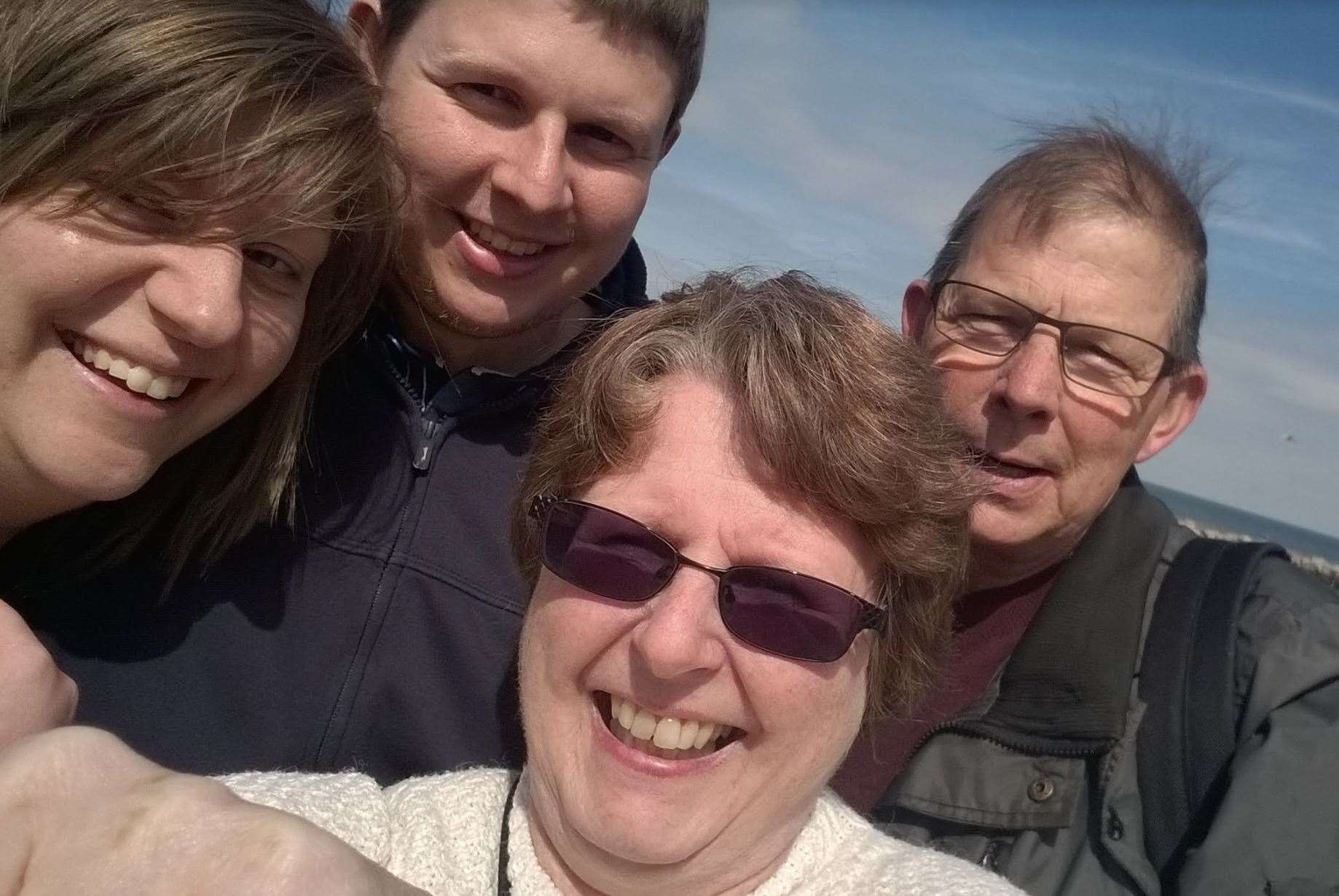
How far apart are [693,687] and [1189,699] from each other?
141 centimetres

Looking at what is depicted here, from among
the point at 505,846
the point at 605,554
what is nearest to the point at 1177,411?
the point at 605,554

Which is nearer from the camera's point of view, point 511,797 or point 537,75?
point 511,797

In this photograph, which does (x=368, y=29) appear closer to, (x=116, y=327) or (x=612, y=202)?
(x=612, y=202)

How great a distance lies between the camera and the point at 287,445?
2623 millimetres

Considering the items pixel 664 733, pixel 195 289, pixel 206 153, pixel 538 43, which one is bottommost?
pixel 664 733

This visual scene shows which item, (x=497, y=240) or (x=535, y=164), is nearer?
(x=535, y=164)

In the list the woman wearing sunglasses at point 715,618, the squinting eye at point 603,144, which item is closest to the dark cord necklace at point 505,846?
the woman wearing sunglasses at point 715,618

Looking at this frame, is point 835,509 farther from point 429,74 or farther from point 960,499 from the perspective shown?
point 429,74

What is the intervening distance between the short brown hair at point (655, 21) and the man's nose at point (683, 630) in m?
1.47

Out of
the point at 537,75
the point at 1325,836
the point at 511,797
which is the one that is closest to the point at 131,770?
the point at 511,797

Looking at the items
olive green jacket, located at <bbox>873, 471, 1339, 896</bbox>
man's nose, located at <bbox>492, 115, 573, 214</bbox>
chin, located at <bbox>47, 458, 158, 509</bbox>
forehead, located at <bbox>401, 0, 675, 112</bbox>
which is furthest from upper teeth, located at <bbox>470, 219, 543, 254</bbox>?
olive green jacket, located at <bbox>873, 471, 1339, 896</bbox>


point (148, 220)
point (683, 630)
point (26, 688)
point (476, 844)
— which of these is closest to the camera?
point (26, 688)

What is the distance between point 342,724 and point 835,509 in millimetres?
1388

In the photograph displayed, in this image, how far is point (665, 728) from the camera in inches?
78.4
